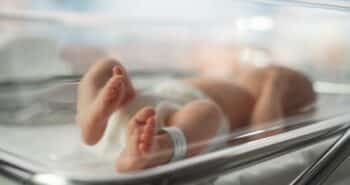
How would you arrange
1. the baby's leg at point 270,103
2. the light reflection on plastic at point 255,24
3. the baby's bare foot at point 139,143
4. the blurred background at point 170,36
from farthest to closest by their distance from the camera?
1. the light reflection on plastic at point 255,24
2. the blurred background at point 170,36
3. the baby's leg at point 270,103
4. the baby's bare foot at point 139,143

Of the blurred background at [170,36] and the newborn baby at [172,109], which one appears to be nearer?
the newborn baby at [172,109]

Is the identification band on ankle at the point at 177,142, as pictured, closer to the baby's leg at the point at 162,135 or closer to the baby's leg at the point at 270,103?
the baby's leg at the point at 162,135

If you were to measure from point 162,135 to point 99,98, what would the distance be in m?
0.08

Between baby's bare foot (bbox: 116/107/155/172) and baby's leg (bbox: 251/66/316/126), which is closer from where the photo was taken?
baby's bare foot (bbox: 116/107/155/172)

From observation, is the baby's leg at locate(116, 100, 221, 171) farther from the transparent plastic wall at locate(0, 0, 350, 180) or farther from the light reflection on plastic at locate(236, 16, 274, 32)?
the light reflection on plastic at locate(236, 16, 274, 32)

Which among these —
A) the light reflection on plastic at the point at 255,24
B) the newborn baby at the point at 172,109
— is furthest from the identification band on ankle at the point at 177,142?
the light reflection on plastic at the point at 255,24

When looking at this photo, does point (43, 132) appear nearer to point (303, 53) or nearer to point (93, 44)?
point (93, 44)

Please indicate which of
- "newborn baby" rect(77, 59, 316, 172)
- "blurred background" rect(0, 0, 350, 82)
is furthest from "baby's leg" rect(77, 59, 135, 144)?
"blurred background" rect(0, 0, 350, 82)

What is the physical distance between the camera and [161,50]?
1.05 m

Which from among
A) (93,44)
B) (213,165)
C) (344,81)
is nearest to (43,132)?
(213,165)

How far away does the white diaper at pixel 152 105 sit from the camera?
522 mm

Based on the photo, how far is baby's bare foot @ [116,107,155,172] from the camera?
17.5 inches

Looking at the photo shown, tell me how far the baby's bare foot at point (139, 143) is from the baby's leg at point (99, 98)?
0.04m

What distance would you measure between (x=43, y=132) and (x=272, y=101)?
0.99 ft
